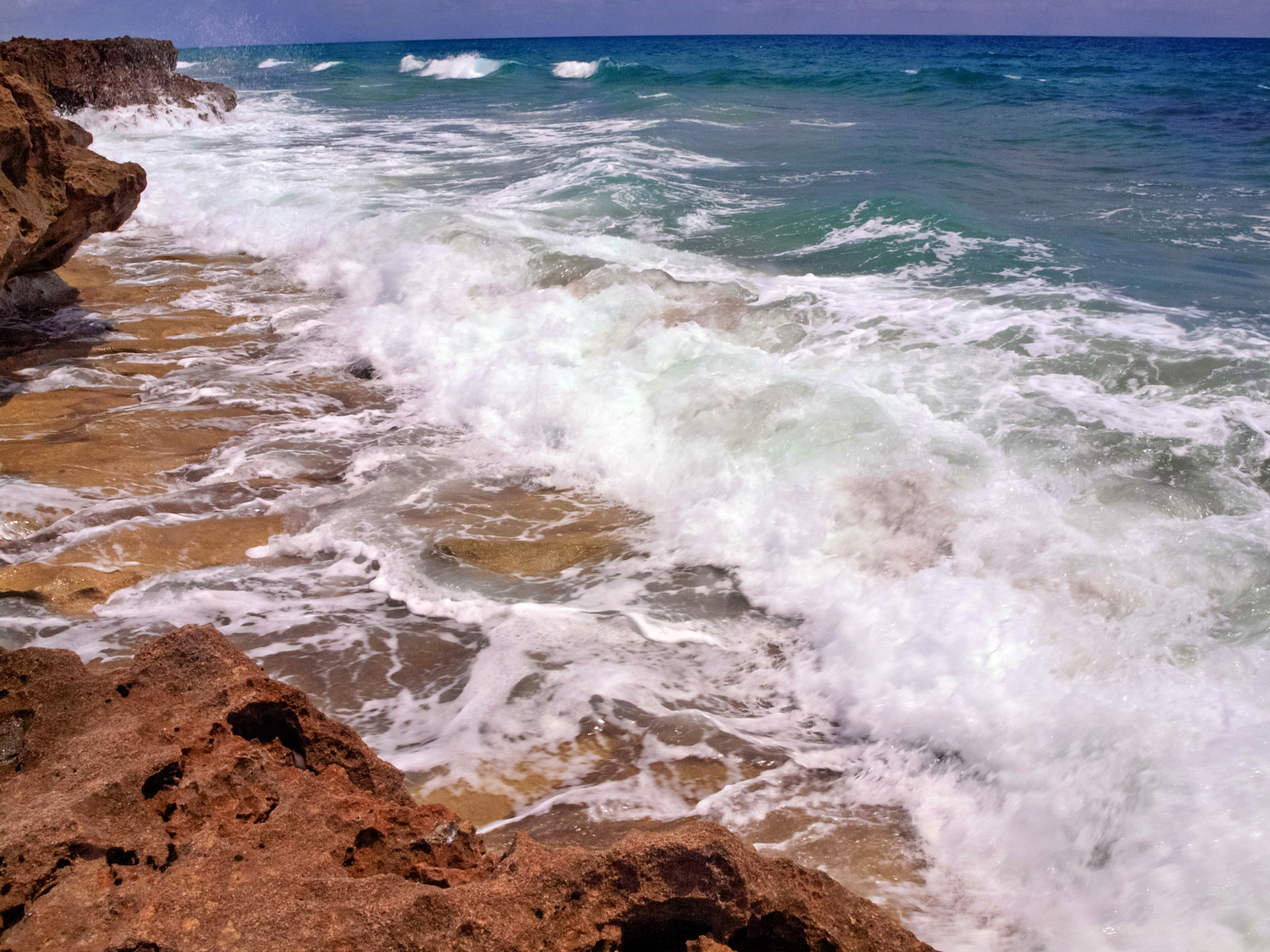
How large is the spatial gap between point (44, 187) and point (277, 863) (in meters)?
5.07

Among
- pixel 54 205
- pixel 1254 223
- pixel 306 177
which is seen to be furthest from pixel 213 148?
pixel 1254 223

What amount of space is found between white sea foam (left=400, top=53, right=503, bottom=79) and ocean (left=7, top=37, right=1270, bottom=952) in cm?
3419

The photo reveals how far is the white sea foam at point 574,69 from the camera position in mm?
39447

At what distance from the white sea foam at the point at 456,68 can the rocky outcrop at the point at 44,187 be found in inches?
1455

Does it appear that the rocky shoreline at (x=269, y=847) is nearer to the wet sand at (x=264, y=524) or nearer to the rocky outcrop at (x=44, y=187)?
the wet sand at (x=264, y=524)

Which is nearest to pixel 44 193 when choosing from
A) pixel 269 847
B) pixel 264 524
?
pixel 264 524

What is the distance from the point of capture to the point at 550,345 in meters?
6.38

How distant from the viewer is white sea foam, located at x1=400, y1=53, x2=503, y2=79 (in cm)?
4125

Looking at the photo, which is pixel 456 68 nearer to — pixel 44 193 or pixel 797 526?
pixel 44 193

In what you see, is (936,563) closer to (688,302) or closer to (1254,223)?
(688,302)

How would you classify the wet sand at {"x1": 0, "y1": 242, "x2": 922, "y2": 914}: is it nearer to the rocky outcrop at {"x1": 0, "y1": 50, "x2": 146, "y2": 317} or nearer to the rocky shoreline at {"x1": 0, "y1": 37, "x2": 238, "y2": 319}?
the rocky shoreline at {"x1": 0, "y1": 37, "x2": 238, "y2": 319}

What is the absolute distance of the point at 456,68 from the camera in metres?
42.1

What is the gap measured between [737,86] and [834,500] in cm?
2689

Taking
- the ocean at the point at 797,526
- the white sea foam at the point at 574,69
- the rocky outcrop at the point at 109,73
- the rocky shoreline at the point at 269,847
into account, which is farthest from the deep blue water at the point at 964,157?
the rocky shoreline at the point at 269,847
